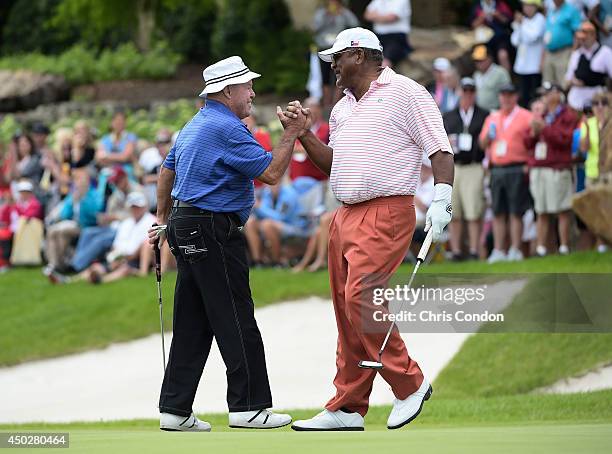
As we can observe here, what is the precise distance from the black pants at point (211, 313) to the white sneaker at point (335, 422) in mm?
373

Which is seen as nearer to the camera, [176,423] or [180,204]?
[180,204]

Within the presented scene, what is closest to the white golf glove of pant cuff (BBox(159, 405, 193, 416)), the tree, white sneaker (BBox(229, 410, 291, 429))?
white sneaker (BBox(229, 410, 291, 429))

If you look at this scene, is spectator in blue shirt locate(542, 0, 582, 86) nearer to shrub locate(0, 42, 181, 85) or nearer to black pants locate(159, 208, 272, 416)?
black pants locate(159, 208, 272, 416)

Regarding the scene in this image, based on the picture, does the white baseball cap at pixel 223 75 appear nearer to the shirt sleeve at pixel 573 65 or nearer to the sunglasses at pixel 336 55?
the sunglasses at pixel 336 55

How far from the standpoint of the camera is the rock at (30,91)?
31.1 metres

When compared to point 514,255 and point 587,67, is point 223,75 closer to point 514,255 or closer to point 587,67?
point 514,255

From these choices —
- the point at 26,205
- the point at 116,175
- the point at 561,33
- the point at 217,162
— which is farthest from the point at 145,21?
the point at 217,162

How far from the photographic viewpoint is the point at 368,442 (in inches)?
296

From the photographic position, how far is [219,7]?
32312 millimetres

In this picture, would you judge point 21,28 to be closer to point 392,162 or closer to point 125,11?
point 125,11

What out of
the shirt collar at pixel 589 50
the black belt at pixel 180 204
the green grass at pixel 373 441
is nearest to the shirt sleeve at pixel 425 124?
the black belt at pixel 180 204

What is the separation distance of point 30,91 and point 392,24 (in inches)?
449

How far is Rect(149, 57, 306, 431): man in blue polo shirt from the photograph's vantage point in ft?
29.4

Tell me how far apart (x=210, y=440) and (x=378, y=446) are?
1084 mm
